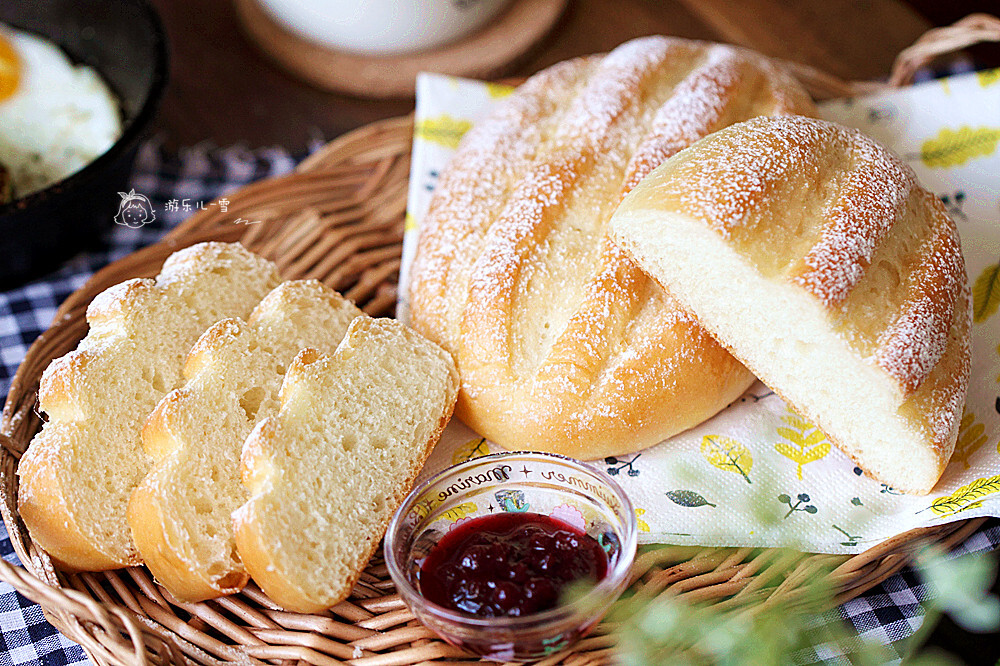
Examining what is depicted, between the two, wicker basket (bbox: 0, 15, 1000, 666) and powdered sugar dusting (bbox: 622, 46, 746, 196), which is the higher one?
powdered sugar dusting (bbox: 622, 46, 746, 196)

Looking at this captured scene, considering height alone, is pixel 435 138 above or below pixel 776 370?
below

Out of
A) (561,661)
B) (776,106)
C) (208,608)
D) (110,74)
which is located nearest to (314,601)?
(208,608)

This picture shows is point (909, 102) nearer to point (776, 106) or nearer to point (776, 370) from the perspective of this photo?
point (776, 106)

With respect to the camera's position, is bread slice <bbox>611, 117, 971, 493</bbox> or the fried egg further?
the fried egg

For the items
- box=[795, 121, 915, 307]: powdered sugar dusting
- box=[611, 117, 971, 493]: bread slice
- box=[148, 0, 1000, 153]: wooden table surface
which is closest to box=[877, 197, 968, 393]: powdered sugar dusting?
box=[611, 117, 971, 493]: bread slice

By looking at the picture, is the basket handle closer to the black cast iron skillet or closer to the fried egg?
the black cast iron skillet

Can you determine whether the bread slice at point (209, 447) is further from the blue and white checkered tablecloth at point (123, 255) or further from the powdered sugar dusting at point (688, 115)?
the powdered sugar dusting at point (688, 115)

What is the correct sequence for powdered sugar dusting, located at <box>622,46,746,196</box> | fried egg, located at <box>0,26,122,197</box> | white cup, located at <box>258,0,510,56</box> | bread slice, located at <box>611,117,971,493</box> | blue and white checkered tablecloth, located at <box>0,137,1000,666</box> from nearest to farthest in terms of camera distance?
bread slice, located at <box>611,117,971,493</box>
blue and white checkered tablecloth, located at <box>0,137,1000,666</box>
powdered sugar dusting, located at <box>622,46,746,196</box>
fried egg, located at <box>0,26,122,197</box>
white cup, located at <box>258,0,510,56</box>
